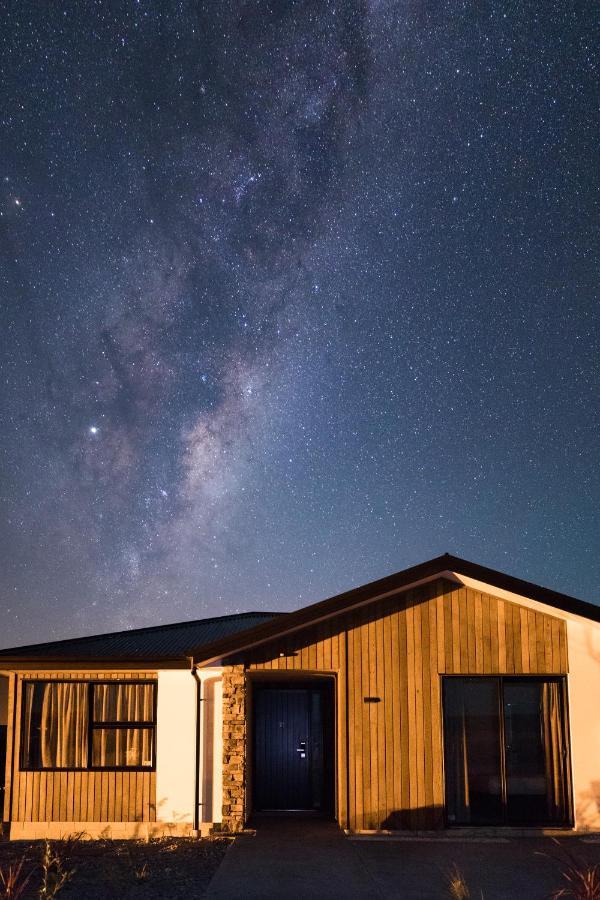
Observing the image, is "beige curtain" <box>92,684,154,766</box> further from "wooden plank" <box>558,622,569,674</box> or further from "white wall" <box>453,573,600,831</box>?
"wooden plank" <box>558,622,569,674</box>

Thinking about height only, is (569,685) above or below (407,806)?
above

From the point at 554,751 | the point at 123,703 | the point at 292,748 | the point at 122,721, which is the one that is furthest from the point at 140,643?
the point at 554,751

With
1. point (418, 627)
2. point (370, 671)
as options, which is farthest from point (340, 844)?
point (418, 627)

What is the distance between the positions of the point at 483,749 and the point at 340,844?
2549 mm

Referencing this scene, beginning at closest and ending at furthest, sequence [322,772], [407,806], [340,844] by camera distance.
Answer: [340,844] → [407,806] → [322,772]

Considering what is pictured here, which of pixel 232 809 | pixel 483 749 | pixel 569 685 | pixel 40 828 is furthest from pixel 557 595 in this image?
pixel 40 828

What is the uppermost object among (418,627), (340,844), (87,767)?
(418,627)

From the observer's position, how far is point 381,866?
32.7 feet

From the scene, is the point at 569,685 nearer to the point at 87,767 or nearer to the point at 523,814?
the point at 523,814

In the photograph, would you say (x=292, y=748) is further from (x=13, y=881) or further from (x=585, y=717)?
(x=13, y=881)

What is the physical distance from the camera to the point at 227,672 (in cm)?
1245

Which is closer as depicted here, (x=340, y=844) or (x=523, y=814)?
(x=340, y=844)

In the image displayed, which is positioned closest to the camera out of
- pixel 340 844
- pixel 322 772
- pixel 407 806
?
pixel 340 844

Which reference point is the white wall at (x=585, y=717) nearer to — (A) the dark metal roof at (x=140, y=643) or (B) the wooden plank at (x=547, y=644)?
(B) the wooden plank at (x=547, y=644)
